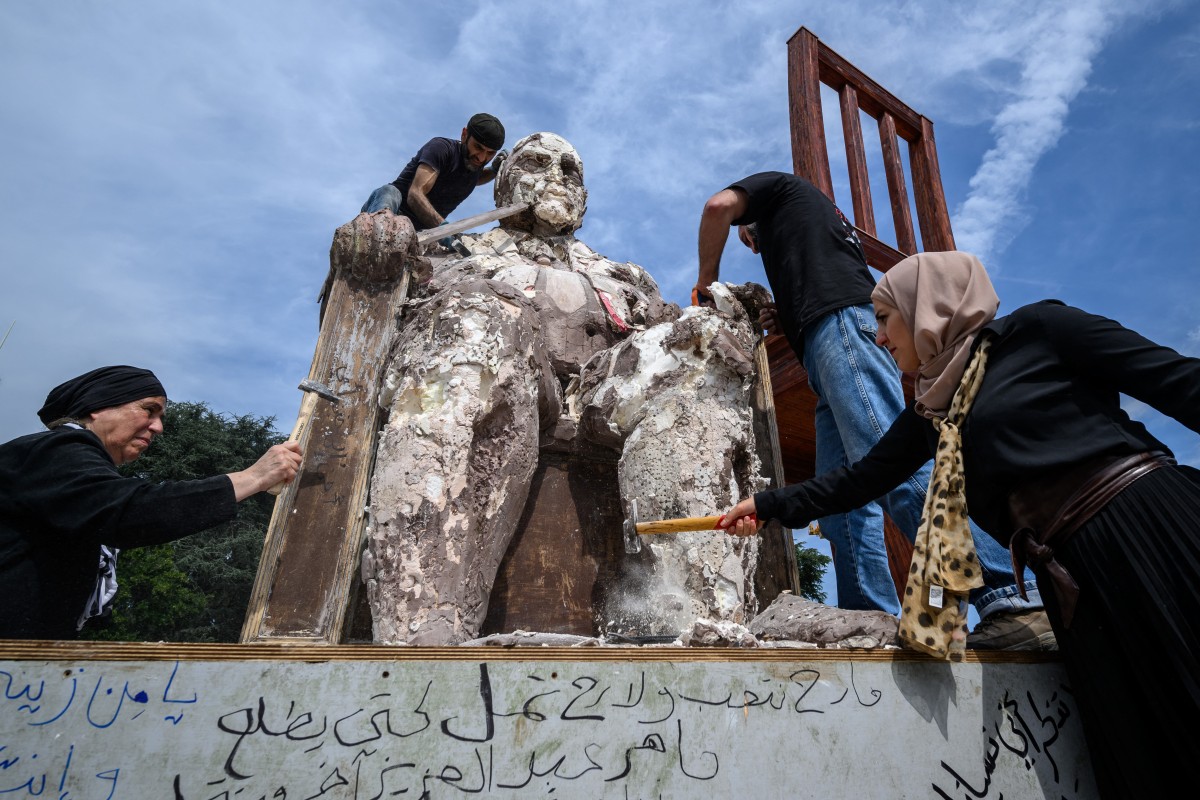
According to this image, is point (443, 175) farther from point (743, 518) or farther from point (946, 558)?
point (946, 558)

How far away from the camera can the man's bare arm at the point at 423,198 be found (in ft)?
11.2

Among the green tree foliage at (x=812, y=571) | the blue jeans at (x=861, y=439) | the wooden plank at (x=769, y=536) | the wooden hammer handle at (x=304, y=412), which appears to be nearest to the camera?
the blue jeans at (x=861, y=439)

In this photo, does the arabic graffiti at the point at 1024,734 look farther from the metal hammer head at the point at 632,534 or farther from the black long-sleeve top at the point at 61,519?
the black long-sleeve top at the point at 61,519

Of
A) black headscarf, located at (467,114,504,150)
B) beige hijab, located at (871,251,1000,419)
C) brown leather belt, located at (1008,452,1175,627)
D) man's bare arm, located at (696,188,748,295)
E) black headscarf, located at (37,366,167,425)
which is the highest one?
black headscarf, located at (467,114,504,150)

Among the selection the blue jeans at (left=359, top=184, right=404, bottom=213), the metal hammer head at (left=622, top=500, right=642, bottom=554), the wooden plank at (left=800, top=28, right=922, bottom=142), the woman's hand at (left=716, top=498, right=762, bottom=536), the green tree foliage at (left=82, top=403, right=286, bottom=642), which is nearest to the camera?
the woman's hand at (left=716, top=498, right=762, bottom=536)

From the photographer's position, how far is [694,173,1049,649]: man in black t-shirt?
2.20m

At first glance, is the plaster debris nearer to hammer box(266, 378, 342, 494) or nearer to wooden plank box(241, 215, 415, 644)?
wooden plank box(241, 215, 415, 644)

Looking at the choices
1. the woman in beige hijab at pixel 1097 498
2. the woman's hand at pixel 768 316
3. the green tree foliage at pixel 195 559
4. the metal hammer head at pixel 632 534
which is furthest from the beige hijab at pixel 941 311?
the green tree foliage at pixel 195 559

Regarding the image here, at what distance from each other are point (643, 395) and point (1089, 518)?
4.49 feet

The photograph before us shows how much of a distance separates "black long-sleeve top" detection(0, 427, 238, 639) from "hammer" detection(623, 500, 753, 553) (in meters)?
1.08

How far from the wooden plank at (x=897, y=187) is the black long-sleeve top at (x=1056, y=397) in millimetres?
5167

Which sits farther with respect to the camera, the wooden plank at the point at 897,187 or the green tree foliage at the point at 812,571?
the green tree foliage at the point at 812,571

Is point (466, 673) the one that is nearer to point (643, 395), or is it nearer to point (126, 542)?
point (126, 542)

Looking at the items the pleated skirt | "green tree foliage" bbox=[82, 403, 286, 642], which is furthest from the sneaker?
"green tree foliage" bbox=[82, 403, 286, 642]
